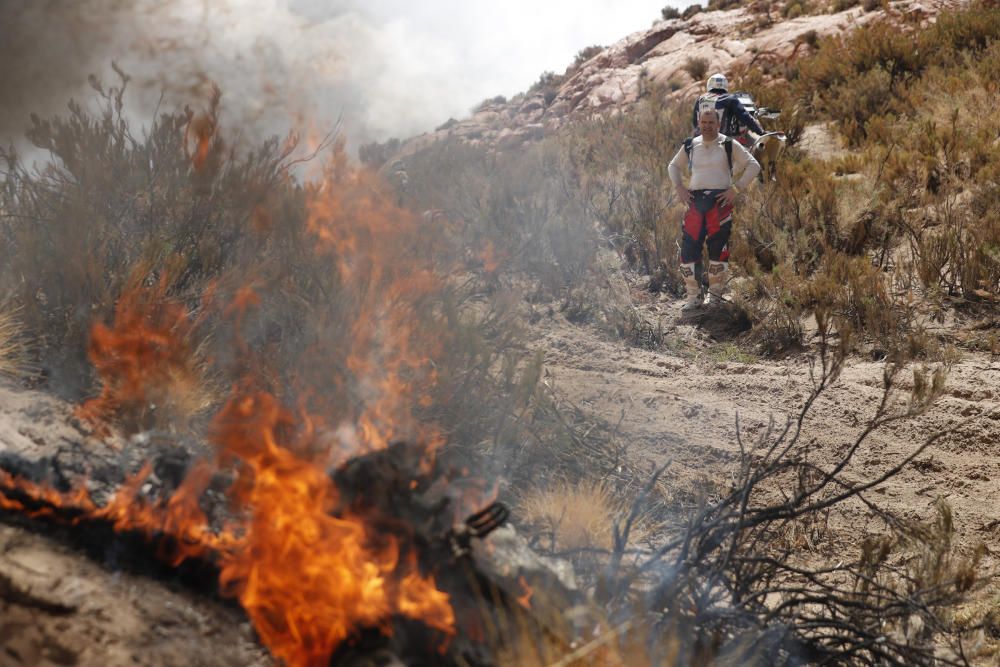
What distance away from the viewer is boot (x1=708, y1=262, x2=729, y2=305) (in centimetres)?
A: 718

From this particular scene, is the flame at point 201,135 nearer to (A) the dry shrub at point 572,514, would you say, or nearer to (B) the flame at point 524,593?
(A) the dry shrub at point 572,514

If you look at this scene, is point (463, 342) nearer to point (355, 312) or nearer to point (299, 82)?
point (355, 312)

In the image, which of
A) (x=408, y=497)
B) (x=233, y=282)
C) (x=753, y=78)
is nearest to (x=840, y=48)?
(x=753, y=78)

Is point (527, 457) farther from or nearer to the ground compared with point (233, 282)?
nearer to the ground

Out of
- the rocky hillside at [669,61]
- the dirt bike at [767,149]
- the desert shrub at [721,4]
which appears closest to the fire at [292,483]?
the dirt bike at [767,149]

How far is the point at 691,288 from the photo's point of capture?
7.24m

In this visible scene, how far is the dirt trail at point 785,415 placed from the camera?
4.12 metres

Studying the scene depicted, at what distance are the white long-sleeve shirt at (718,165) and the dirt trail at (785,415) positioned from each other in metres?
1.75

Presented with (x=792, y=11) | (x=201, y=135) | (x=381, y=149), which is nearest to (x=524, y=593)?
(x=201, y=135)

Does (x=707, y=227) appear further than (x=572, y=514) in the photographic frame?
Yes

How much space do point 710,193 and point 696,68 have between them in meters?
12.8

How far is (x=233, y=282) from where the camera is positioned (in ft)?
13.9

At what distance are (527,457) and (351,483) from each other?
2024mm

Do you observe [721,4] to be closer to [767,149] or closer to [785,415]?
[767,149]
